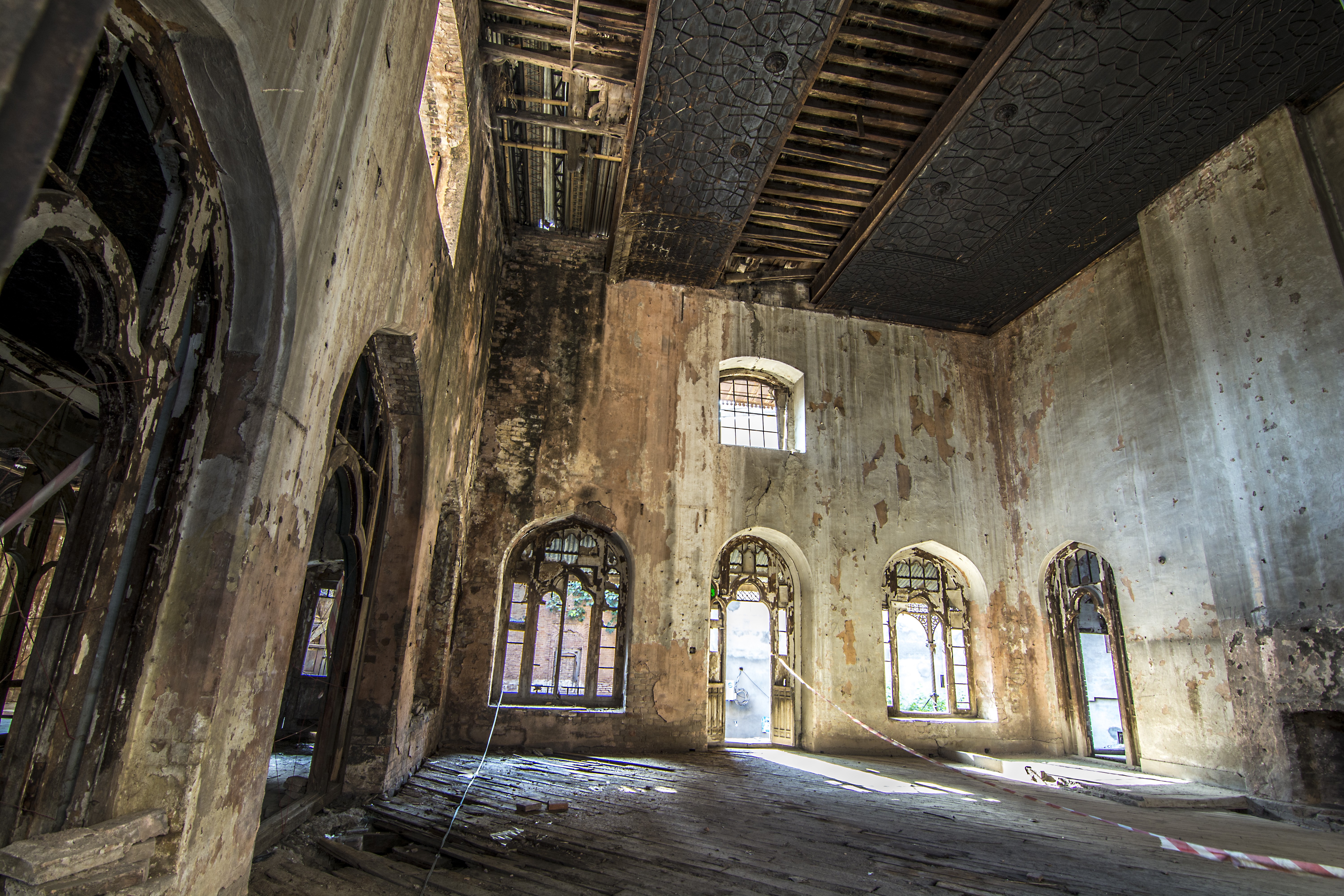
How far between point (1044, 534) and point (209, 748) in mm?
8795

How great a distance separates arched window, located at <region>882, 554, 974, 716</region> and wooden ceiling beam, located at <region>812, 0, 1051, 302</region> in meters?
3.95

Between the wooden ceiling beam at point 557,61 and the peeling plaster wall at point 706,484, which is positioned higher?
the wooden ceiling beam at point 557,61

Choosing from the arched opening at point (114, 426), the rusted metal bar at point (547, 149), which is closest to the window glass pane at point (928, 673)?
the rusted metal bar at point (547, 149)

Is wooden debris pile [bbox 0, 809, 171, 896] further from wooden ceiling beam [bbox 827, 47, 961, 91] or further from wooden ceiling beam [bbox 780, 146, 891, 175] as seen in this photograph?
wooden ceiling beam [bbox 780, 146, 891, 175]

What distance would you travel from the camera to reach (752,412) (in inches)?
352

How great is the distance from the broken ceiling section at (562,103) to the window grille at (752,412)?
8.74ft

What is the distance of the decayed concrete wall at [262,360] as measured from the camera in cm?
201

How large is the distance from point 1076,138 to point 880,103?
1.82 m

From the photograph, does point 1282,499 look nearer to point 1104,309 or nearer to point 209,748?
point 1104,309

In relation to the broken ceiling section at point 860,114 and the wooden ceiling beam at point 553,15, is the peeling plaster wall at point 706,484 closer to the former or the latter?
the broken ceiling section at point 860,114

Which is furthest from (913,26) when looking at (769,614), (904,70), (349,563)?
(769,614)

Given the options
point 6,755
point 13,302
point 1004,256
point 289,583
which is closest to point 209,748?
point 6,755

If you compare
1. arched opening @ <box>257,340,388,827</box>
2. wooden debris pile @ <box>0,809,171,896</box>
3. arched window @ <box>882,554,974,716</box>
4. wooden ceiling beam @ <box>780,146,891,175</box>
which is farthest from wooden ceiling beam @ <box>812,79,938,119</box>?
wooden debris pile @ <box>0,809,171,896</box>

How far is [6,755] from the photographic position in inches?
75.9
